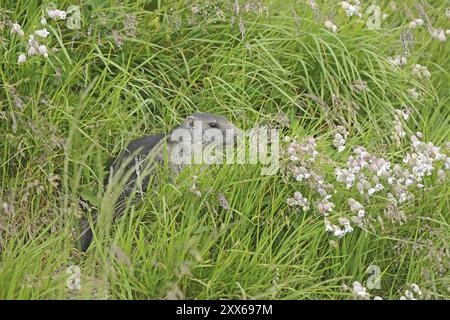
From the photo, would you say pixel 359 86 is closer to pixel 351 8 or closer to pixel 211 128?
pixel 351 8

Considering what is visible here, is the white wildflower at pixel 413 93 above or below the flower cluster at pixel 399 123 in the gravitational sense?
above

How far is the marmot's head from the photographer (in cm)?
474

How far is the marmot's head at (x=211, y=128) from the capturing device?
474cm

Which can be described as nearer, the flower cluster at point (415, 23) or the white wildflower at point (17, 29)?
the white wildflower at point (17, 29)

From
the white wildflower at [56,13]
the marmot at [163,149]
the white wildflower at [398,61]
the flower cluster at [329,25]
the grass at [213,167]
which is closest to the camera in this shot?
the grass at [213,167]

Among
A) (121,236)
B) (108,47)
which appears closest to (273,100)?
(108,47)

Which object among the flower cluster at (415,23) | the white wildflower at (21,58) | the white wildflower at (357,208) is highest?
the flower cluster at (415,23)

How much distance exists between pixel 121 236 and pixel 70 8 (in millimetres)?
1379

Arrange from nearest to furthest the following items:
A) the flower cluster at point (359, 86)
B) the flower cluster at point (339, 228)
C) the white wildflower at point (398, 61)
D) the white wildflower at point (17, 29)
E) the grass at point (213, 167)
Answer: the grass at point (213, 167), the flower cluster at point (339, 228), the white wildflower at point (17, 29), the flower cluster at point (359, 86), the white wildflower at point (398, 61)

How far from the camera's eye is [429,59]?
5.80 metres

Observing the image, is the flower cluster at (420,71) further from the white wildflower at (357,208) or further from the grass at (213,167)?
the white wildflower at (357,208)

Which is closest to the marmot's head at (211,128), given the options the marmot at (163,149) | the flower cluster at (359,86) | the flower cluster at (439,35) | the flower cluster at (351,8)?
the marmot at (163,149)

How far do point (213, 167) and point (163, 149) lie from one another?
264mm
